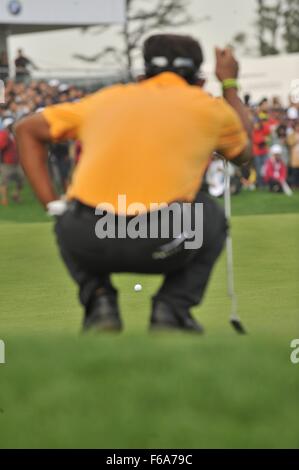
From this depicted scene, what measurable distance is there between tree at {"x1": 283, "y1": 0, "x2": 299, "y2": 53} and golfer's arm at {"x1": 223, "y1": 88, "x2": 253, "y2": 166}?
139 feet

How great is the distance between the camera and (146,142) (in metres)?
5.82

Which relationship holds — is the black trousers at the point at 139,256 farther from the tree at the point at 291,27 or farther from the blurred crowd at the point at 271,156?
the tree at the point at 291,27

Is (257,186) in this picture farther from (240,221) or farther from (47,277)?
(47,277)

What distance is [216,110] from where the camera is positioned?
6.03 metres

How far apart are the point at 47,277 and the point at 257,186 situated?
1821cm

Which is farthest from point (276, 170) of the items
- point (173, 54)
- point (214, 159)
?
point (173, 54)

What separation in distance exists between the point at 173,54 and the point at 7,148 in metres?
20.4

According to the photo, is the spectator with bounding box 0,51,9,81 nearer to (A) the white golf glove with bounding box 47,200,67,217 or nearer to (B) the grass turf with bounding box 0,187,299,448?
(A) the white golf glove with bounding box 47,200,67,217

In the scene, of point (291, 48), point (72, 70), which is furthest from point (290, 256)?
point (291, 48)
